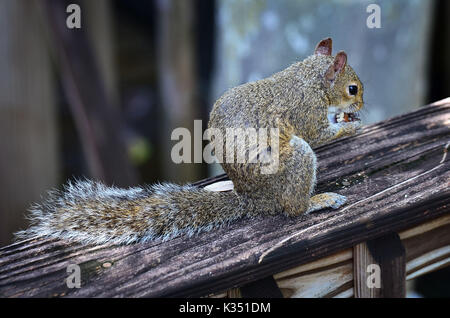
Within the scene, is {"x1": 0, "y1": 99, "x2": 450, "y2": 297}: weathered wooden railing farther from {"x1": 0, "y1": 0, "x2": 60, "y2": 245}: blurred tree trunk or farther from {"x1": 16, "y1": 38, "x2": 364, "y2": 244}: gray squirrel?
{"x1": 0, "y1": 0, "x2": 60, "y2": 245}: blurred tree trunk

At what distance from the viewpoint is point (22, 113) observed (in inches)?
99.1

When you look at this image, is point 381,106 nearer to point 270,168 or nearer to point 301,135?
point 301,135

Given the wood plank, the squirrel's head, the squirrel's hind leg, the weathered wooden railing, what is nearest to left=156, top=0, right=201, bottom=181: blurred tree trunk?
the squirrel's head

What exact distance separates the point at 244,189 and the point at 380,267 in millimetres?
444

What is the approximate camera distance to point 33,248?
1181 millimetres

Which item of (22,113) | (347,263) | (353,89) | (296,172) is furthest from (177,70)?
(347,263)

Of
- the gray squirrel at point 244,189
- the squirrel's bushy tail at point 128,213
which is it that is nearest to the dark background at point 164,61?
the gray squirrel at point 244,189

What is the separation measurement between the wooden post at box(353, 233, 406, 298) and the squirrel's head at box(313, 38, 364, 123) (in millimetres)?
721

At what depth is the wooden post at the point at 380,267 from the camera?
1.11 m

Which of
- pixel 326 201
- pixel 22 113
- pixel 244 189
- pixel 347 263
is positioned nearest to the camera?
pixel 347 263

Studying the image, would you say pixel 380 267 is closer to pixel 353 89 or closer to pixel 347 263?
pixel 347 263

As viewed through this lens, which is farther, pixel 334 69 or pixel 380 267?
pixel 334 69

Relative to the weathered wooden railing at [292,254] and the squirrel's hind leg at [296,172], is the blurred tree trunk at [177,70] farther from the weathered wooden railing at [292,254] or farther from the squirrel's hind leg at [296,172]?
the weathered wooden railing at [292,254]

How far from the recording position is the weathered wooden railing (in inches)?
39.1
